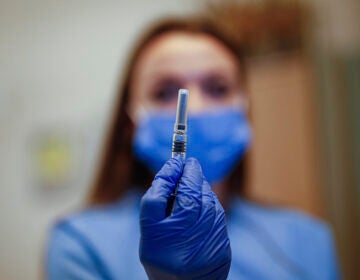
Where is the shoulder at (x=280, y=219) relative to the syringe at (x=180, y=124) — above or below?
below

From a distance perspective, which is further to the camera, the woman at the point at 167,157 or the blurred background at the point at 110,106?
the blurred background at the point at 110,106

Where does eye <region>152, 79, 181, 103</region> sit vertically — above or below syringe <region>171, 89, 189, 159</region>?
above

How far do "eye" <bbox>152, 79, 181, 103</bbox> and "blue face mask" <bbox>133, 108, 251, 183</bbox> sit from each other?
3 centimetres

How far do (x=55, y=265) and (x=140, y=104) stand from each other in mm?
318

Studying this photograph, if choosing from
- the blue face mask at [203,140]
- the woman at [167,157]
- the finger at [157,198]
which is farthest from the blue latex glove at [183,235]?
the blue face mask at [203,140]

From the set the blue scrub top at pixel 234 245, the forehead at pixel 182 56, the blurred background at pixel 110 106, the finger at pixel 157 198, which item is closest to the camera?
the finger at pixel 157 198

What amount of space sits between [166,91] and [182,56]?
0.07m

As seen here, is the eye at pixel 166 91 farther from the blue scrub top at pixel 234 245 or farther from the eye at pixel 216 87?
the blue scrub top at pixel 234 245

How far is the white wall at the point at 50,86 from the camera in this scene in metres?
1.35

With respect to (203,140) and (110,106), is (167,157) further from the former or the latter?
(110,106)

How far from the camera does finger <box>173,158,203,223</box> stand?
31cm

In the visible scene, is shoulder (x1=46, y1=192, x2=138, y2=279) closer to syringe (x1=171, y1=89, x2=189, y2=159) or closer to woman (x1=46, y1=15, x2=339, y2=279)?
woman (x1=46, y1=15, x2=339, y2=279)

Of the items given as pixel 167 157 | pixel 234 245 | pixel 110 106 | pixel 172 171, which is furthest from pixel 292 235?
pixel 110 106

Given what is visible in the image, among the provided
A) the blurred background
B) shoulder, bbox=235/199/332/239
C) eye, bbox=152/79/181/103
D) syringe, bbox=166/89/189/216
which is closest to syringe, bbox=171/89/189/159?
syringe, bbox=166/89/189/216
